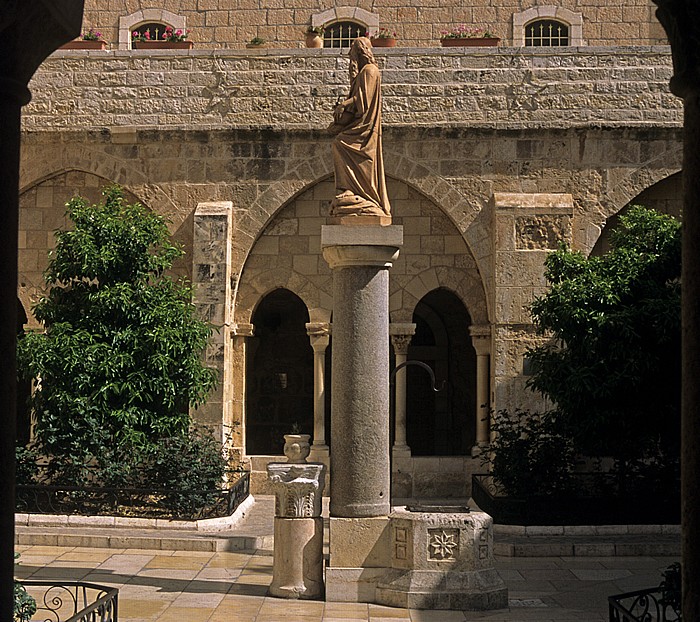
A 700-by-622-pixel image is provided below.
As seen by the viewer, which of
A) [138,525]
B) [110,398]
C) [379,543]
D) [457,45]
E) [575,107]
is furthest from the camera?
[457,45]

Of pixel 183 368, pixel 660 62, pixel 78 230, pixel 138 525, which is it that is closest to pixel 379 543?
pixel 138 525

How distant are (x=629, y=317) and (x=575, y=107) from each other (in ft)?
12.9

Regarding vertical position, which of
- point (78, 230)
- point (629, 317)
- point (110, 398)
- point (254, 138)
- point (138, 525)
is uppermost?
point (254, 138)

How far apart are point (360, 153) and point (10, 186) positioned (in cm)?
555

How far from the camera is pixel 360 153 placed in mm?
9500

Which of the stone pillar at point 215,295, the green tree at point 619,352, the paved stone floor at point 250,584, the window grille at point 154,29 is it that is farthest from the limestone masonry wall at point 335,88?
the paved stone floor at point 250,584

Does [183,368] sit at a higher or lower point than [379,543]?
higher

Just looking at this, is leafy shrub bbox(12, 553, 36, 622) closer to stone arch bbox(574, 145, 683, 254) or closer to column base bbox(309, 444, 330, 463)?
column base bbox(309, 444, 330, 463)

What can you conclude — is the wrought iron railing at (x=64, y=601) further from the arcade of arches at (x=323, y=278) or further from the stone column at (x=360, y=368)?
the arcade of arches at (x=323, y=278)

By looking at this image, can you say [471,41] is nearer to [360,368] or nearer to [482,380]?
[482,380]

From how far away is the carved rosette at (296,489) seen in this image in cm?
916

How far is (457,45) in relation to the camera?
17.0 meters

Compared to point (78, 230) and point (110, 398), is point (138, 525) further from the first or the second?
point (78, 230)

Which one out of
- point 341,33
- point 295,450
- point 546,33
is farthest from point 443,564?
point 546,33
